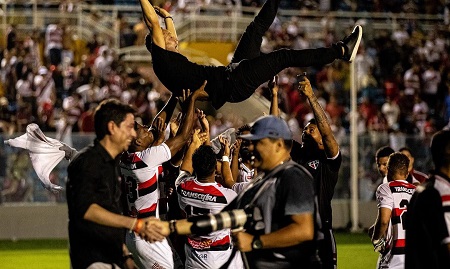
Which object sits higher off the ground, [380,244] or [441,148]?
[441,148]

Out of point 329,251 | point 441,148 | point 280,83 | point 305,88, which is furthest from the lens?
point 280,83

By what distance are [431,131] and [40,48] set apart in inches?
404

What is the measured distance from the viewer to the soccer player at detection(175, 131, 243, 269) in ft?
33.8

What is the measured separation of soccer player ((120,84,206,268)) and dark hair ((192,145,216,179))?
22 cm

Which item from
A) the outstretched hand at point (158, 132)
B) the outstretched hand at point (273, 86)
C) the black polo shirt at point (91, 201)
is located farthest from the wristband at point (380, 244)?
the black polo shirt at point (91, 201)

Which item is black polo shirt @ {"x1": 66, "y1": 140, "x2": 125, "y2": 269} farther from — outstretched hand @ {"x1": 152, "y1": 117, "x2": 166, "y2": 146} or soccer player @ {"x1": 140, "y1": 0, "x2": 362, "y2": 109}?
soccer player @ {"x1": 140, "y1": 0, "x2": 362, "y2": 109}

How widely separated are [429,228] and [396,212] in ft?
10.8

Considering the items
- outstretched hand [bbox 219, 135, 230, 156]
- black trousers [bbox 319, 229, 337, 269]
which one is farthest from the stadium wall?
black trousers [bbox 319, 229, 337, 269]

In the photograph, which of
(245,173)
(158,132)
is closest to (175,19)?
→ (245,173)

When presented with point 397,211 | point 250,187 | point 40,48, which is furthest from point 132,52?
point 250,187

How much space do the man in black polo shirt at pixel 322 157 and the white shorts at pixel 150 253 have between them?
5.71 feet

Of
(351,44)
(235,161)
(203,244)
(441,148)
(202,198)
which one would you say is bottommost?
(203,244)

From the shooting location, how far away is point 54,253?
65.9 ft

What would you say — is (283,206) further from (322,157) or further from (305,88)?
(322,157)
